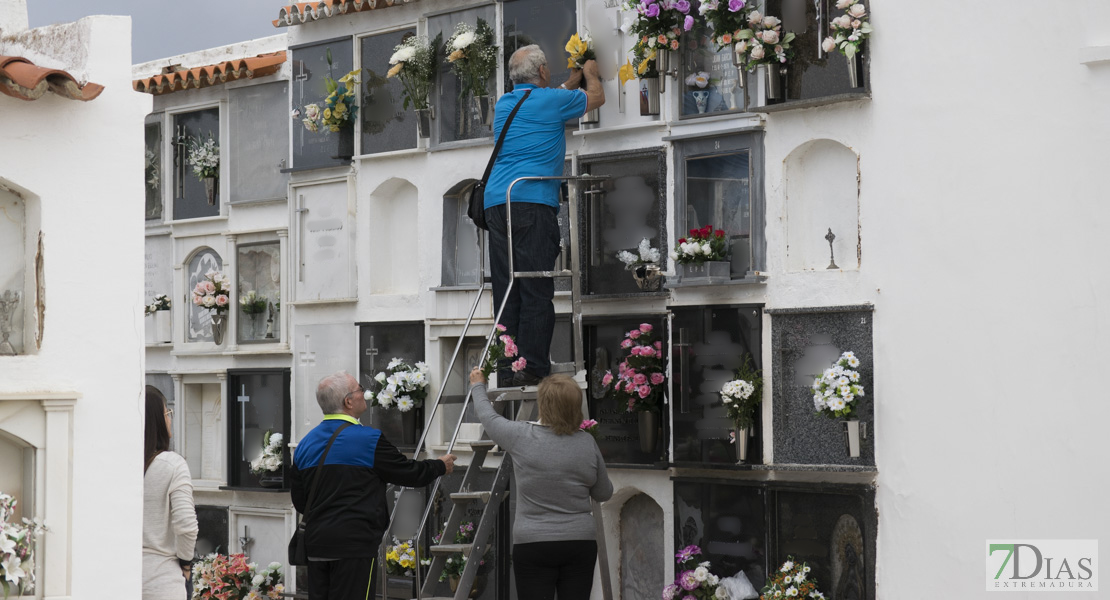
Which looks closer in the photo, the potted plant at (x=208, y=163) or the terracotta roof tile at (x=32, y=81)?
the terracotta roof tile at (x=32, y=81)

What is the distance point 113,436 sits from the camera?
22.9 feet

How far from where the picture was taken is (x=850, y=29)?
8156 mm

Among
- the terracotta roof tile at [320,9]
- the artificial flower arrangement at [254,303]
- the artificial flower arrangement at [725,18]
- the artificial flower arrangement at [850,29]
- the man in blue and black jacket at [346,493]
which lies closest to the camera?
the man in blue and black jacket at [346,493]

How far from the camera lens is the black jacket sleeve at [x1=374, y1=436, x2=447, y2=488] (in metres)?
7.79

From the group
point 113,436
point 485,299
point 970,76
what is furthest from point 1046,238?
point 113,436

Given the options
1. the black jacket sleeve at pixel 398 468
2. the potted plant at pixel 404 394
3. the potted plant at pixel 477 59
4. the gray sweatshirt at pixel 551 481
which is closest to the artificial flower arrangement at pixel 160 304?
the potted plant at pixel 404 394

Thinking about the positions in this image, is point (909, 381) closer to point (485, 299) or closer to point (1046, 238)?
point (1046, 238)

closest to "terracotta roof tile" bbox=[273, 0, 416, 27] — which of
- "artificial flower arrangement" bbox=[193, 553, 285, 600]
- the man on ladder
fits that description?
the man on ladder

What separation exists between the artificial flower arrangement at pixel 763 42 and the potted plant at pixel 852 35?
12.2 inches

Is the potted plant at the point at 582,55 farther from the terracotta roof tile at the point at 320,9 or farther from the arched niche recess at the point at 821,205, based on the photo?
the terracotta roof tile at the point at 320,9

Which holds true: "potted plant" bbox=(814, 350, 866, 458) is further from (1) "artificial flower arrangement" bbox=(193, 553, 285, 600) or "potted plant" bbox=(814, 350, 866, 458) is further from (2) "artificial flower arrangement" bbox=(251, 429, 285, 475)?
(1) "artificial flower arrangement" bbox=(193, 553, 285, 600)

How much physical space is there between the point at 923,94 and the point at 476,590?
15.7 ft

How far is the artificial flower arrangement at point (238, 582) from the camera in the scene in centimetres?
1145

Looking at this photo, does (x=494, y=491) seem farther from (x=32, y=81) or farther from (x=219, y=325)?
(x=219, y=325)
